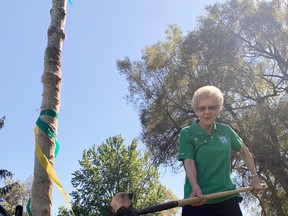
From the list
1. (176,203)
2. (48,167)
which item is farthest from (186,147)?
(48,167)

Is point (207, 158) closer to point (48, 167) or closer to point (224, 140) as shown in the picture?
point (224, 140)

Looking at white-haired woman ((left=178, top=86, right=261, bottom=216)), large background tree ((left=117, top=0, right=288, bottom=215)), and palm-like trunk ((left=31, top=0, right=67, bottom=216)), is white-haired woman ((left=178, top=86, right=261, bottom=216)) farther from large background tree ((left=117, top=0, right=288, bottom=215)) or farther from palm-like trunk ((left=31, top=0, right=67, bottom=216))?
large background tree ((left=117, top=0, right=288, bottom=215))

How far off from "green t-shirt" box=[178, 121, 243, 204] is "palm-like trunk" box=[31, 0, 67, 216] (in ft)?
4.34

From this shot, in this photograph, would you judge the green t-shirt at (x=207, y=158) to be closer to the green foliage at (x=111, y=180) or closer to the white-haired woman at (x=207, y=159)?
the white-haired woman at (x=207, y=159)

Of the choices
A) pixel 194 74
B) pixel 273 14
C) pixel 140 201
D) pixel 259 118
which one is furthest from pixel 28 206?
pixel 140 201

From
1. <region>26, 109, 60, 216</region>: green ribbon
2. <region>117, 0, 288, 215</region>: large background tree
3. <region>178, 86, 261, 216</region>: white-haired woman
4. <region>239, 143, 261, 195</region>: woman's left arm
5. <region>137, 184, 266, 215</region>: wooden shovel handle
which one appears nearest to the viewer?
<region>137, 184, 266, 215</region>: wooden shovel handle

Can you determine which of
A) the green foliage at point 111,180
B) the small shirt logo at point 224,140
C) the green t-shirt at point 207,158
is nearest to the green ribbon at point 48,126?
the green t-shirt at point 207,158

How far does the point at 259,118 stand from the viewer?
46.5ft

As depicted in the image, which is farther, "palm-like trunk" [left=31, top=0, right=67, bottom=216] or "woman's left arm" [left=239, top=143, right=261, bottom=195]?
"palm-like trunk" [left=31, top=0, right=67, bottom=216]

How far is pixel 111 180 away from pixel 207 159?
80.0ft

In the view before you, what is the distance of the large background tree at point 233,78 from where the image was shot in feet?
47.2

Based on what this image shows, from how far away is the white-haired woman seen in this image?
9.40ft

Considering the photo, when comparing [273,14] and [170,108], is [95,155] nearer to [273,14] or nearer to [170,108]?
[170,108]

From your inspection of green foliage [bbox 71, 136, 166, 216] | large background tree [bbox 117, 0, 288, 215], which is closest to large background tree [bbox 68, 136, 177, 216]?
green foliage [bbox 71, 136, 166, 216]
